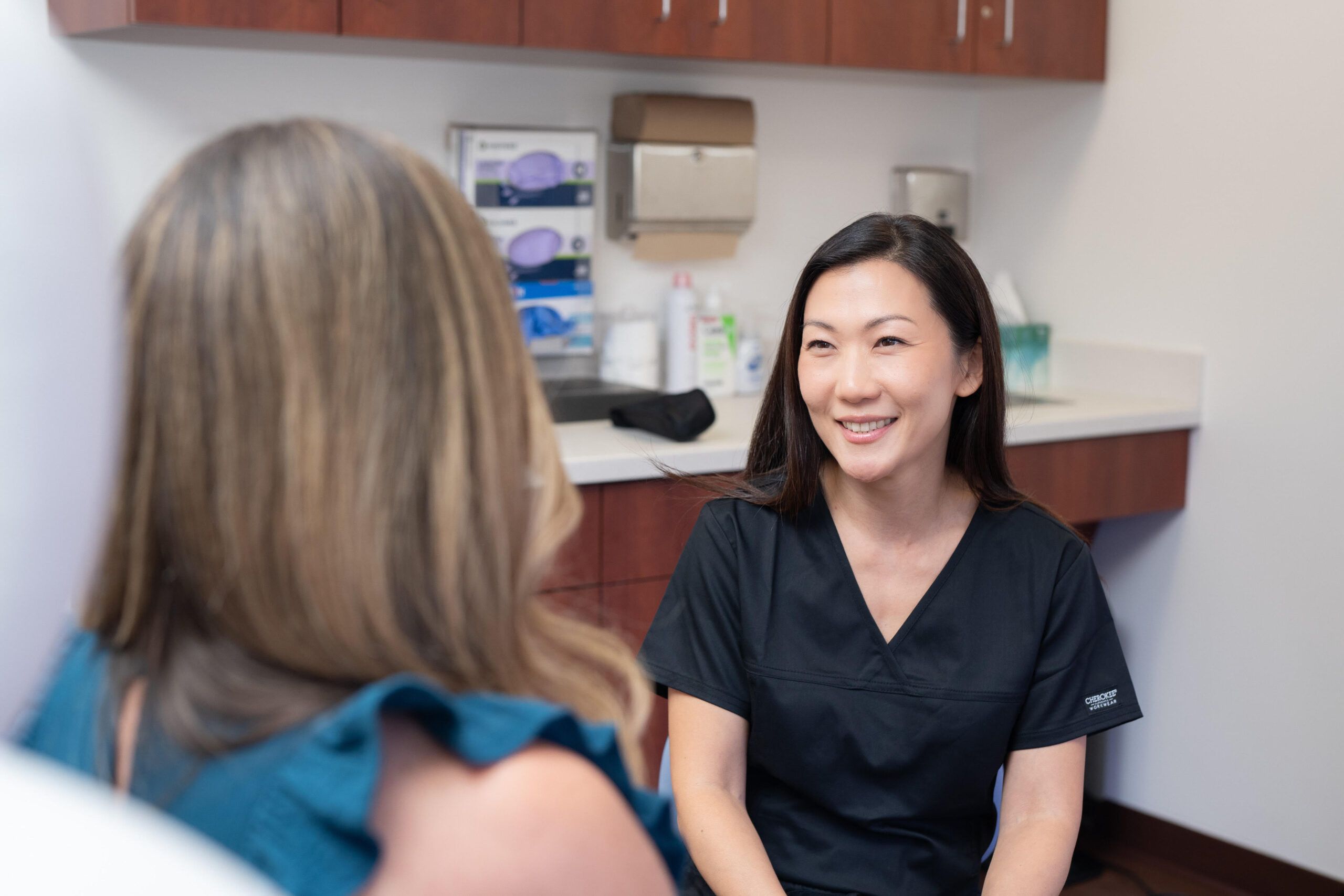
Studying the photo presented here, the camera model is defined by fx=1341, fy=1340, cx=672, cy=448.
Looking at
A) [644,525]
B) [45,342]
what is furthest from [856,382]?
[45,342]

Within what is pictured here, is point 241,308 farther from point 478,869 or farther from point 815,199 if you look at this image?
point 815,199

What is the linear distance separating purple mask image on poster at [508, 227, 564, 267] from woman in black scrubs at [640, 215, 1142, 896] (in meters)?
1.17

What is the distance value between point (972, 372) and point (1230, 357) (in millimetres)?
1442

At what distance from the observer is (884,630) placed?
1432 mm

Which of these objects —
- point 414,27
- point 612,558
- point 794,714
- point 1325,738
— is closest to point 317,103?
point 414,27

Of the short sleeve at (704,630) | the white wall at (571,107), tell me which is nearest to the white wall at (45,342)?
Result: the short sleeve at (704,630)

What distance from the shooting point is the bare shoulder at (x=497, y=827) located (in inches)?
23.2

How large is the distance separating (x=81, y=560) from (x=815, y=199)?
8.68 ft

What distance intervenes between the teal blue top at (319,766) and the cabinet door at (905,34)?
2.20 m

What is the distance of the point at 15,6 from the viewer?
0.54 meters

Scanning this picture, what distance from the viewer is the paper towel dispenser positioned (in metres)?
2.70

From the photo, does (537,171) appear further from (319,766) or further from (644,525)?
(319,766)

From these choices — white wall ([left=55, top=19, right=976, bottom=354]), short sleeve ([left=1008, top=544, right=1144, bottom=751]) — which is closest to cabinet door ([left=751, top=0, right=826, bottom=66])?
white wall ([left=55, top=19, right=976, bottom=354])

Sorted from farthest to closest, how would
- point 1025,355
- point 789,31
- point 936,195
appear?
point 936,195
point 1025,355
point 789,31
